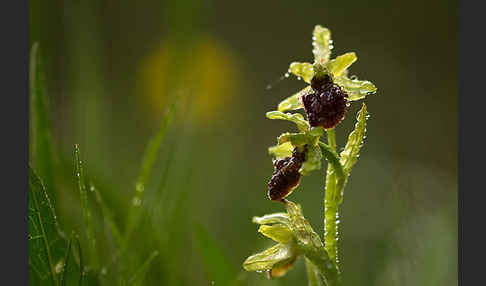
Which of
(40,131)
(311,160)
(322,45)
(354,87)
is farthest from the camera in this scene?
(40,131)

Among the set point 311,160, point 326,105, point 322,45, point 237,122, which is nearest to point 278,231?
point 311,160

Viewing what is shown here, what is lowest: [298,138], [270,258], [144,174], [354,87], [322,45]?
[270,258]

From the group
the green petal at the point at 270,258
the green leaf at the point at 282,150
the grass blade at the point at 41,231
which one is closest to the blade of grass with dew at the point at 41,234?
the grass blade at the point at 41,231

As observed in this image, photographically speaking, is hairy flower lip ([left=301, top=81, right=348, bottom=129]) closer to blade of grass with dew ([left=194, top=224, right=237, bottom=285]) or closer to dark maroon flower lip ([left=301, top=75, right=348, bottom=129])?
dark maroon flower lip ([left=301, top=75, right=348, bottom=129])

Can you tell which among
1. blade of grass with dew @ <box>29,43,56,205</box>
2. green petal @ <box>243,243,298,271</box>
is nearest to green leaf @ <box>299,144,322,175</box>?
green petal @ <box>243,243,298,271</box>

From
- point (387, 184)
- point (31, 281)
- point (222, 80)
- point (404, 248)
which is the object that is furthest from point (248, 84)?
point (31, 281)

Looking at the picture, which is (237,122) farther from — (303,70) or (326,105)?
(326,105)
